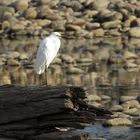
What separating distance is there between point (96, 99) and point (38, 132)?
6.17m

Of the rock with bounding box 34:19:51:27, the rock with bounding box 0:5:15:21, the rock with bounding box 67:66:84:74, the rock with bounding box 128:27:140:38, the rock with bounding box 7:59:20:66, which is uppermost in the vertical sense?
the rock with bounding box 0:5:15:21

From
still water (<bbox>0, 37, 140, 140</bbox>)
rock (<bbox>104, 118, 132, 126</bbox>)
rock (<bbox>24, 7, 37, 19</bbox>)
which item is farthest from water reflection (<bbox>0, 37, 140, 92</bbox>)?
rock (<bbox>104, 118, 132, 126</bbox>)

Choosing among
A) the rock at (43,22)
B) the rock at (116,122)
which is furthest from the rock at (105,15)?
the rock at (116,122)

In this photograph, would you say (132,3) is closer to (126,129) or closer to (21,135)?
(126,129)

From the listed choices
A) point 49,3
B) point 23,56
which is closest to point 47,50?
point 23,56

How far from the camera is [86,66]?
21109 mm

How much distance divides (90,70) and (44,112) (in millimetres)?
11889

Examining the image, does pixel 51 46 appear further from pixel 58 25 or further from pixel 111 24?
pixel 58 25

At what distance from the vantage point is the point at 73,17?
34.5m

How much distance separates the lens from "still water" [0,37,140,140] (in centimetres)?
1484

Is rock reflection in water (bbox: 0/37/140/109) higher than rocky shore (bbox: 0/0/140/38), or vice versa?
rocky shore (bbox: 0/0/140/38)

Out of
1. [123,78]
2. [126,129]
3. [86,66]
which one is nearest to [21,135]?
[126,129]

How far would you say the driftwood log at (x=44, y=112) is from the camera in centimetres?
806

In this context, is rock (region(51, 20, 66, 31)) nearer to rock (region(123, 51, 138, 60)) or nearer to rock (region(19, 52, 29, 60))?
rock (region(19, 52, 29, 60))
